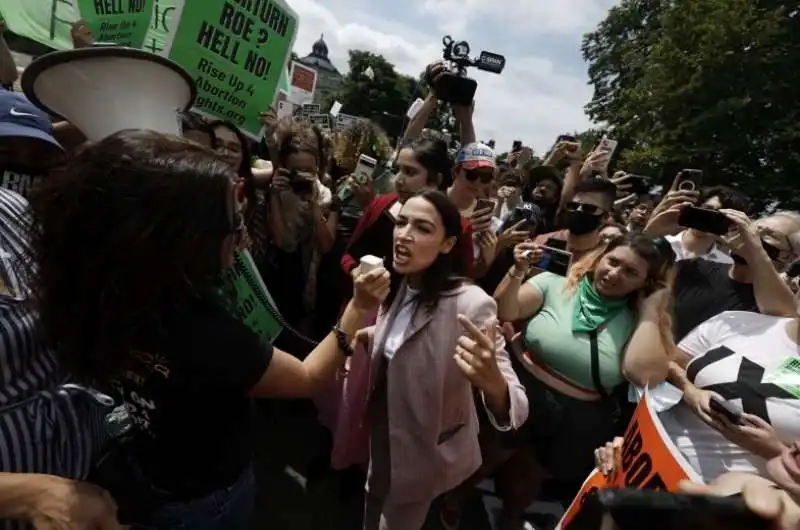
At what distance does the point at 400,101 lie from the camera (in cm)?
5006

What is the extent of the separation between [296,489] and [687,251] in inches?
124

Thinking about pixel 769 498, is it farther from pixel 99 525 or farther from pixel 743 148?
pixel 743 148

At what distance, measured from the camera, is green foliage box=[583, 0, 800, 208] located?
16516mm

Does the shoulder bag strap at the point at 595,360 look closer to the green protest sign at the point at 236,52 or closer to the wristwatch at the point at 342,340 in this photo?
the wristwatch at the point at 342,340

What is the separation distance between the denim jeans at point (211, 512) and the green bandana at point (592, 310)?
1740 millimetres

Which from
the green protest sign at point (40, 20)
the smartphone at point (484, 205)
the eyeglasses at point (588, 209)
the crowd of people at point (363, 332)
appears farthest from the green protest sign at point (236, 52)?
the green protest sign at point (40, 20)

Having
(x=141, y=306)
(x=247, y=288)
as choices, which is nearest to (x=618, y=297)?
(x=247, y=288)

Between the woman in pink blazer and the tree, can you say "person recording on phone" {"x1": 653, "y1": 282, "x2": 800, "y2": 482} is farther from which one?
the tree

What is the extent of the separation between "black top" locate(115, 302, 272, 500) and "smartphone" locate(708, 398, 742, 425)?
1608mm

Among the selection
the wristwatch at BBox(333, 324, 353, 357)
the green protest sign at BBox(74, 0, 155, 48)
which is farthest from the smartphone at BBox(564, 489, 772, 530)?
the green protest sign at BBox(74, 0, 155, 48)

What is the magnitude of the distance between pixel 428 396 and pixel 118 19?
2732 millimetres

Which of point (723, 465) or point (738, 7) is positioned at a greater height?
point (738, 7)

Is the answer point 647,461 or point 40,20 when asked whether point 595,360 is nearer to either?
point 647,461

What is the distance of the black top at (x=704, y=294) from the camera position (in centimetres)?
287
